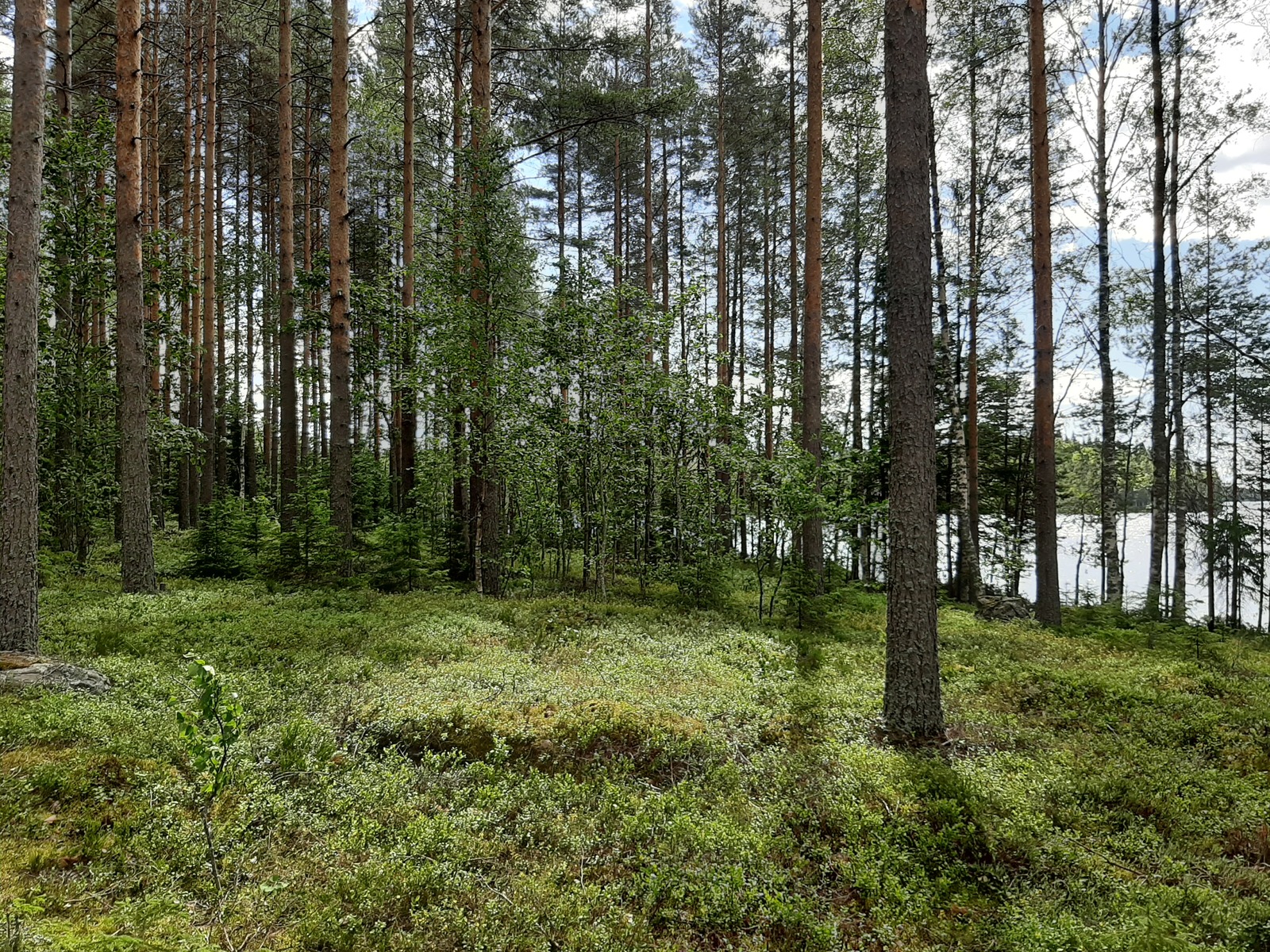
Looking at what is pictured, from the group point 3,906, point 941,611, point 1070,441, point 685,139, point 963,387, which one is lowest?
point 941,611

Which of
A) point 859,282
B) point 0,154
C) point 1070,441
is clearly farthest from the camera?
point 1070,441

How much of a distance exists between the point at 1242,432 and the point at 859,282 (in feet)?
45.2

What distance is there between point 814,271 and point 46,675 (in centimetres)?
1188

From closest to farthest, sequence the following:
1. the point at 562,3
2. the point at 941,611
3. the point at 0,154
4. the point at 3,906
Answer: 1. the point at 3,906
2. the point at 0,154
3. the point at 941,611
4. the point at 562,3

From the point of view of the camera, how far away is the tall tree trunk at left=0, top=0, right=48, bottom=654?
17.0 ft

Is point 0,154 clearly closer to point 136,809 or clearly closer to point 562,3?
point 136,809

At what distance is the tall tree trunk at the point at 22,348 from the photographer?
5.18 m

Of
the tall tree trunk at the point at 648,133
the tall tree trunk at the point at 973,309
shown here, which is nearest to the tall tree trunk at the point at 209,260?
the tall tree trunk at the point at 648,133

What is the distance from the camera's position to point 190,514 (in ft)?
57.9

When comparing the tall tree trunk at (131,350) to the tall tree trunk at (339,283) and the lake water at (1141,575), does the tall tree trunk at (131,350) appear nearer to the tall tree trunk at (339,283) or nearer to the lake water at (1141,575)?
the tall tree trunk at (339,283)

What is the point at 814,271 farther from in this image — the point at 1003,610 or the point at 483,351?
the point at 1003,610

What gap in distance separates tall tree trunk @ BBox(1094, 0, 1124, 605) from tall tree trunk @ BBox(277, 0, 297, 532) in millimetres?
17123

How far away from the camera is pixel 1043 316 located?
970 cm

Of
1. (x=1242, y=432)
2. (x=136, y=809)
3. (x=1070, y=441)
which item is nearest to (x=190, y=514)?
(x=136, y=809)
